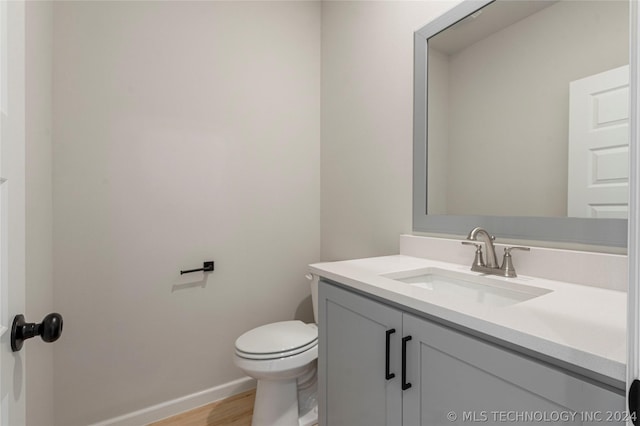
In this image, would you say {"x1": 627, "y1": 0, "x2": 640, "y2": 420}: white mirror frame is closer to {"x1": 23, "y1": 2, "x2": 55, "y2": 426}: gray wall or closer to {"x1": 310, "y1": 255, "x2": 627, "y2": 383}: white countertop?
{"x1": 310, "y1": 255, "x2": 627, "y2": 383}: white countertop

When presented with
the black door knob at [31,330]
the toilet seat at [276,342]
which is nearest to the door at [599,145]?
the toilet seat at [276,342]

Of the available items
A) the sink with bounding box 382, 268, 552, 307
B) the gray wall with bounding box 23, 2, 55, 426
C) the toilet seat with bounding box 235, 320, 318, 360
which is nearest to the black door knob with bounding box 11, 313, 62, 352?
the gray wall with bounding box 23, 2, 55, 426

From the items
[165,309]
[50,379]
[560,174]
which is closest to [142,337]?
[165,309]

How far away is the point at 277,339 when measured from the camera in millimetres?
1555

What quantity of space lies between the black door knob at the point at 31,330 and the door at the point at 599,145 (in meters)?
1.41

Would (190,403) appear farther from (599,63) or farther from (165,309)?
(599,63)

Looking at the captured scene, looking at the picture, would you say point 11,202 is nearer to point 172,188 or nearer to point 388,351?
point 388,351

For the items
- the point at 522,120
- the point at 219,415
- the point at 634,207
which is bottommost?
the point at 219,415

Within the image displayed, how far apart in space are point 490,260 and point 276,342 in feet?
3.42

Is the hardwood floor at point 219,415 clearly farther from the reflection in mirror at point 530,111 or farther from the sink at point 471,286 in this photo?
the reflection in mirror at point 530,111

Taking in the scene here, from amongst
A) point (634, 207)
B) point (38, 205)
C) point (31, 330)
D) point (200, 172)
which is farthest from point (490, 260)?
point (38, 205)

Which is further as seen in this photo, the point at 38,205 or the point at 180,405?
the point at 180,405

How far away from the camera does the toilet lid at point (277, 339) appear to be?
1458 millimetres

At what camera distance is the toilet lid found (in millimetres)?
1458
